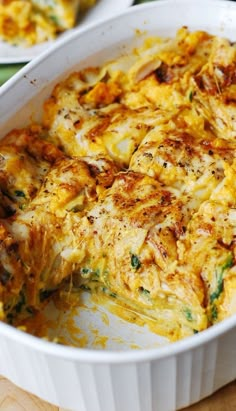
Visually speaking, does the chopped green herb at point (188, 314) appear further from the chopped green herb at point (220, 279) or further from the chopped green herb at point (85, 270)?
the chopped green herb at point (85, 270)

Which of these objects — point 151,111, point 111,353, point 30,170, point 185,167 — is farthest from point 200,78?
point 111,353

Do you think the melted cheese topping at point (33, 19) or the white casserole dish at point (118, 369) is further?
the melted cheese topping at point (33, 19)

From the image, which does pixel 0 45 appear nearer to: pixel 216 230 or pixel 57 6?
pixel 57 6

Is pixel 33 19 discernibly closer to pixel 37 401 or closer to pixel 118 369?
pixel 37 401

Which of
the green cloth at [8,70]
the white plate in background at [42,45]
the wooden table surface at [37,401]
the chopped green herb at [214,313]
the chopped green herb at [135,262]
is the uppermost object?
the white plate in background at [42,45]

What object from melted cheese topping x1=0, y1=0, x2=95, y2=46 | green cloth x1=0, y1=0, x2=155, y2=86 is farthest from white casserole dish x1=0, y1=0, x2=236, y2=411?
melted cheese topping x1=0, y1=0, x2=95, y2=46

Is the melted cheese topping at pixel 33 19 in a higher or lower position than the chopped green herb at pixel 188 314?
higher

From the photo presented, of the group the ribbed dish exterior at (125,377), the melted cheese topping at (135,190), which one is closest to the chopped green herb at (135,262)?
the melted cheese topping at (135,190)
